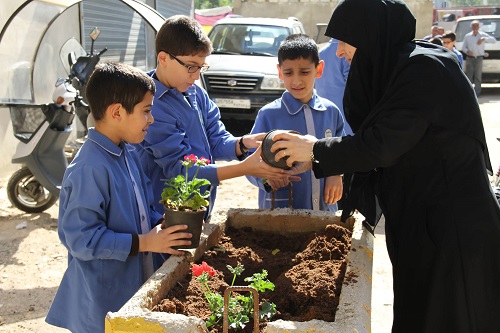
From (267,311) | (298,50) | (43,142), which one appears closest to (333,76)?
(298,50)

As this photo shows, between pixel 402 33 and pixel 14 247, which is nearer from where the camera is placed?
pixel 402 33

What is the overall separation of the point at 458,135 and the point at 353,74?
46 cm

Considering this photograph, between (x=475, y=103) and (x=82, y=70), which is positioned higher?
(x=475, y=103)

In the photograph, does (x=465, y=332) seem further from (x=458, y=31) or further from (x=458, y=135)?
(x=458, y=31)

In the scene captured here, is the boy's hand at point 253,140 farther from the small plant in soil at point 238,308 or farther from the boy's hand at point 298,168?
the small plant in soil at point 238,308

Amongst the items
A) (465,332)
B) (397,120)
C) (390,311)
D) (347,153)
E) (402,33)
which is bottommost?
(390,311)

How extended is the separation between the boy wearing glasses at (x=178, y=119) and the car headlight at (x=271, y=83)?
7.34 m

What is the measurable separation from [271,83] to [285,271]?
7.96m

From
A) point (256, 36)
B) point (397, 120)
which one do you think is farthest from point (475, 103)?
point (256, 36)

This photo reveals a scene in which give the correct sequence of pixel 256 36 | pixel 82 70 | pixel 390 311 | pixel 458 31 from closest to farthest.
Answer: pixel 390 311
pixel 82 70
pixel 256 36
pixel 458 31

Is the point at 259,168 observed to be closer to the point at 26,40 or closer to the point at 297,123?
the point at 297,123

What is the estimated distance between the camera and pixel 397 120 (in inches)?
85.9

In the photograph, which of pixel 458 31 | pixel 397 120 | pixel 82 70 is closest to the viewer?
pixel 397 120

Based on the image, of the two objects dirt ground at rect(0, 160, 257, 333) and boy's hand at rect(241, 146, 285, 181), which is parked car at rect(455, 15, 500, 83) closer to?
dirt ground at rect(0, 160, 257, 333)
